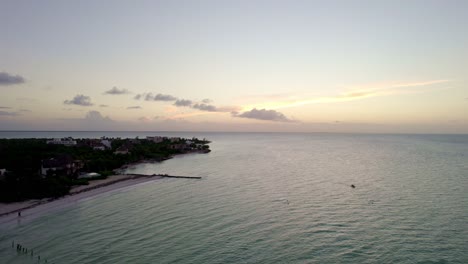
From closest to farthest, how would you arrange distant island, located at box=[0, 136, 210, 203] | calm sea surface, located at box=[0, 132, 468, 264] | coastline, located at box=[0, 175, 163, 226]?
calm sea surface, located at box=[0, 132, 468, 264] → coastline, located at box=[0, 175, 163, 226] → distant island, located at box=[0, 136, 210, 203]

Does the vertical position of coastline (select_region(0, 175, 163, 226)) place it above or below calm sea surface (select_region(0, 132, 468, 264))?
above

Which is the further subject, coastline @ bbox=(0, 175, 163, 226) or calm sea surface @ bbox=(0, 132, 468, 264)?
coastline @ bbox=(0, 175, 163, 226)

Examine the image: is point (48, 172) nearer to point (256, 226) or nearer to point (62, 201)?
point (62, 201)

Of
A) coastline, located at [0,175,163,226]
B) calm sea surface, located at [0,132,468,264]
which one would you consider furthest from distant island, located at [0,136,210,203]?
calm sea surface, located at [0,132,468,264]

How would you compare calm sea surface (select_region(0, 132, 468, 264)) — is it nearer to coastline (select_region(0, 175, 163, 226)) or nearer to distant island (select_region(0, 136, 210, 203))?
coastline (select_region(0, 175, 163, 226))

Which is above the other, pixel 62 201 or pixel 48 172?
pixel 48 172

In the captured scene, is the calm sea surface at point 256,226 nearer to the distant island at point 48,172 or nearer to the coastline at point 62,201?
the coastline at point 62,201

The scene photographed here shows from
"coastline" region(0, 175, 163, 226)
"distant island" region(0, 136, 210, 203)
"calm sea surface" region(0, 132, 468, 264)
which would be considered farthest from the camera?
"distant island" region(0, 136, 210, 203)

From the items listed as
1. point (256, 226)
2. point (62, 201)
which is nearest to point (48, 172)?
point (62, 201)

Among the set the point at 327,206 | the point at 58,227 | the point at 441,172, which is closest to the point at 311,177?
the point at 327,206
